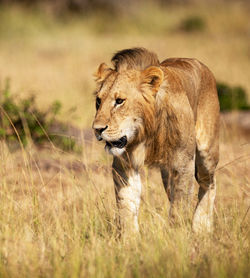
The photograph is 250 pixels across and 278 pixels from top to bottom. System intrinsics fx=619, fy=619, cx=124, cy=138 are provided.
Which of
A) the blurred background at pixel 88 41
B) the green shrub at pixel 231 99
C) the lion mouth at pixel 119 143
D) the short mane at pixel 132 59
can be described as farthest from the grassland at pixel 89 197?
the green shrub at pixel 231 99

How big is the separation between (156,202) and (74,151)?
6.72ft

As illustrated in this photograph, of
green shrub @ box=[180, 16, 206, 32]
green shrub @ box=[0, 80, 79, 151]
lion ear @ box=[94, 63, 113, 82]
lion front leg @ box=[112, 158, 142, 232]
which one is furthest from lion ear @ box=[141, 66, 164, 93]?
green shrub @ box=[180, 16, 206, 32]

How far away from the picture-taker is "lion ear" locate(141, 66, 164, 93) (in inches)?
147

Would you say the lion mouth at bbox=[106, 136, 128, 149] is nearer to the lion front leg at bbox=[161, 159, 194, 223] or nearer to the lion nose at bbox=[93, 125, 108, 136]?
the lion nose at bbox=[93, 125, 108, 136]

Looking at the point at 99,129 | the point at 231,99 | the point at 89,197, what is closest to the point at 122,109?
the point at 99,129

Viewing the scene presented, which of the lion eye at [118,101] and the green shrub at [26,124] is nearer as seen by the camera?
the lion eye at [118,101]

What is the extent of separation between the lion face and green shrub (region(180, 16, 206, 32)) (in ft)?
61.0

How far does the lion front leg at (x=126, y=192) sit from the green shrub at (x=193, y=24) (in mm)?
18412

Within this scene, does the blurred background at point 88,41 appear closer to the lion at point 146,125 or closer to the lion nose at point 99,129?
the lion at point 146,125

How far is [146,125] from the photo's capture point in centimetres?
377

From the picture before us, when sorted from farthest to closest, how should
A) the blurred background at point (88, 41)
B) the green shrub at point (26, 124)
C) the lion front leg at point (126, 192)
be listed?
the blurred background at point (88, 41)
the green shrub at point (26, 124)
the lion front leg at point (126, 192)

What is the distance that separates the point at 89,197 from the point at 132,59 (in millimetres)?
1028

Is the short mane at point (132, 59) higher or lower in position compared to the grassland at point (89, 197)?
higher

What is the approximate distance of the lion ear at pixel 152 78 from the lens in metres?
3.74
